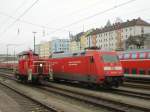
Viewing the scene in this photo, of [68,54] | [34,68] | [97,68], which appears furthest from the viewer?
[68,54]

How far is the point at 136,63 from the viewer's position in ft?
95.2

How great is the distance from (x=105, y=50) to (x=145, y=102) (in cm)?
868

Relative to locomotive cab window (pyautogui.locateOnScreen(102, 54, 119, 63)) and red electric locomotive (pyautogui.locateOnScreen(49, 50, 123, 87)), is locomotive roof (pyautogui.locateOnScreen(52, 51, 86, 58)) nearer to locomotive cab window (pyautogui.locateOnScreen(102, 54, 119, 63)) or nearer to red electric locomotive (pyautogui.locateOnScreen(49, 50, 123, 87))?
red electric locomotive (pyautogui.locateOnScreen(49, 50, 123, 87))

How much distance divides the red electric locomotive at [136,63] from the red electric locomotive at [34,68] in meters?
7.45

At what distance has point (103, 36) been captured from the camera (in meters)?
144

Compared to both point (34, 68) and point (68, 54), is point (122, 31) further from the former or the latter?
point (34, 68)

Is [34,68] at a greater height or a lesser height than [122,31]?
lesser

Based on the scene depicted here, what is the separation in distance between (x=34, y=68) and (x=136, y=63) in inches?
357

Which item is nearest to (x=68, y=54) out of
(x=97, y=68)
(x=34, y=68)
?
(x=34, y=68)

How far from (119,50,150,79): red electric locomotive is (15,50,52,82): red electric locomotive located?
7450 mm

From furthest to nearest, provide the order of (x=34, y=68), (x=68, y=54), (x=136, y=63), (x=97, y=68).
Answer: (x=136, y=63), (x=68, y=54), (x=34, y=68), (x=97, y=68)

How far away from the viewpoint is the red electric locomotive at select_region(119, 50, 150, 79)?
90.7 feet

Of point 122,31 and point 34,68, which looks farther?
point 122,31

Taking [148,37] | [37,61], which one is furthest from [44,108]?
[148,37]
